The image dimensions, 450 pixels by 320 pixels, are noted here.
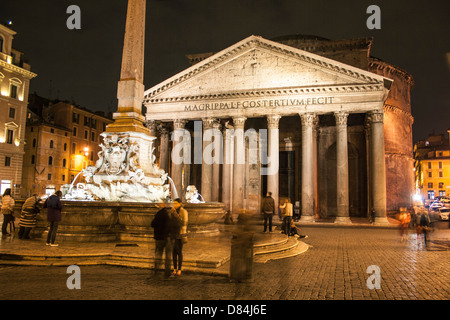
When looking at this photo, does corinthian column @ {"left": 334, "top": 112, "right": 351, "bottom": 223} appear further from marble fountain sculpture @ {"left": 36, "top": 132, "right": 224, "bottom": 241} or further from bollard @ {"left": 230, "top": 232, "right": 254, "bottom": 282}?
bollard @ {"left": 230, "top": 232, "right": 254, "bottom": 282}

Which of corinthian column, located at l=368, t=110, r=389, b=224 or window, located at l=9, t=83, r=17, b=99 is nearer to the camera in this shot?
corinthian column, located at l=368, t=110, r=389, b=224

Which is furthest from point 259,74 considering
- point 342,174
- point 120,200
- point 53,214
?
point 53,214

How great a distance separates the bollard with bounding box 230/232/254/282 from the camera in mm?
6160

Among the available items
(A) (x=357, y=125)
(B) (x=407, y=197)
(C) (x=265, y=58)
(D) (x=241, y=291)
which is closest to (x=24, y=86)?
(C) (x=265, y=58)

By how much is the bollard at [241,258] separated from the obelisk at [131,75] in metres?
5.19

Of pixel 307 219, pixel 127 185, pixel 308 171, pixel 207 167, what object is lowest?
pixel 307 219

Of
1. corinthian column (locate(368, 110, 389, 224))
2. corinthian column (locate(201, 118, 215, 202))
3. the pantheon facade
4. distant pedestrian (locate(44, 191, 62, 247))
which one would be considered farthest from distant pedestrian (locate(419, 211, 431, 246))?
corinthian column (locate(201, 118, 215, 202))

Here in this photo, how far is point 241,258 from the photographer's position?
6.20m

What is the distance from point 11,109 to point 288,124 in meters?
26.5

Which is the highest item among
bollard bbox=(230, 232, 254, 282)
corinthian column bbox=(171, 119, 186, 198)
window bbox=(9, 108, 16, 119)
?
window bbox=(9, 108, 16, 119)

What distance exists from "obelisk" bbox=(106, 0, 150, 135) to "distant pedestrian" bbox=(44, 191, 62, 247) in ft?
9.16

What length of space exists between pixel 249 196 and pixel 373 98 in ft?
43.3

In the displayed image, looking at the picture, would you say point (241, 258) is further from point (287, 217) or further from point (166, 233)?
point (287, 217)

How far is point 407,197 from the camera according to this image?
36.9 meters
